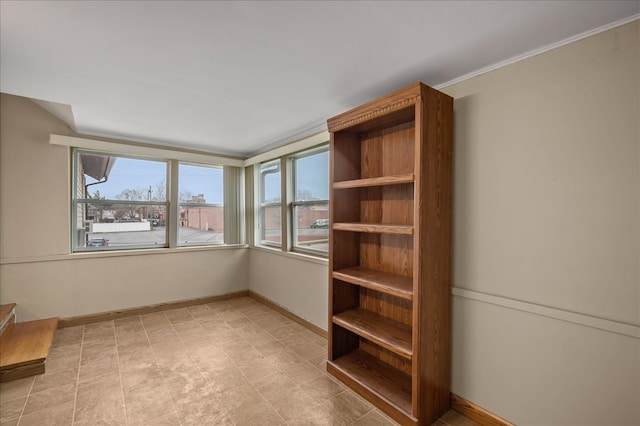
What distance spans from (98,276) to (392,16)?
4.28 meters

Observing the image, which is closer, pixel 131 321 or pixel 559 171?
pixel 559 171

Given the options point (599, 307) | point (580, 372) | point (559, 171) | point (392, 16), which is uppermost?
point (392, 16)

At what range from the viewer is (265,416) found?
198 centimetres

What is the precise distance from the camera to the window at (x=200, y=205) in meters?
4.39

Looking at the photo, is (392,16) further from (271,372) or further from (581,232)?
(271,372)

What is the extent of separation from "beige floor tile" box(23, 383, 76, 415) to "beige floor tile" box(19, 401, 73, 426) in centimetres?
5

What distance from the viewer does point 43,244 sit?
3324 millimetres

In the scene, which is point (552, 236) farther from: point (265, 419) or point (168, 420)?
point (168, 420)

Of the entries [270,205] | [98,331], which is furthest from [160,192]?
[98,331]

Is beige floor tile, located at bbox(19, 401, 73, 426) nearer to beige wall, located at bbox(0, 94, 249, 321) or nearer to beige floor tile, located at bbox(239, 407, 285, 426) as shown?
beige floor tile, located at bbox(239, 407, 285, 426)

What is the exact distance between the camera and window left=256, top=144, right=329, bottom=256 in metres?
3.42

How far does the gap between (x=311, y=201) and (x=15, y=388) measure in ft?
10.0

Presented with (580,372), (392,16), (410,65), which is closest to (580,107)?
(410,65)

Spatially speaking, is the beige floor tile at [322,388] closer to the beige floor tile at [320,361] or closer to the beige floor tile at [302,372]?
the beige floor tile at [302,372]
